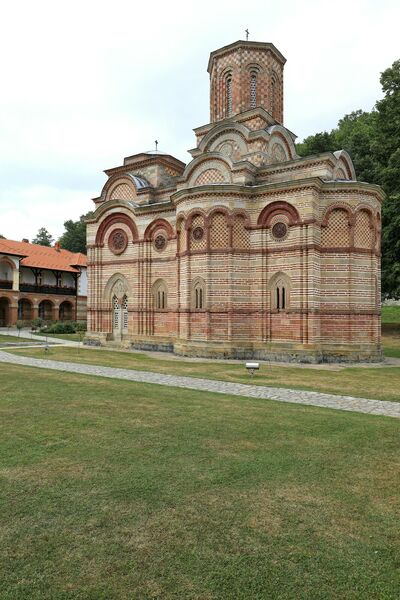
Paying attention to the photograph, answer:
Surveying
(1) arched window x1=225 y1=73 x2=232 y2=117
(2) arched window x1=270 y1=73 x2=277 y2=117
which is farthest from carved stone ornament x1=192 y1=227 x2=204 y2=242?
(2) arched window x1=270 y1=73 x2=277 y2=117

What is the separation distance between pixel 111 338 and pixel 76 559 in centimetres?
2060

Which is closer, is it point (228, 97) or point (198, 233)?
point (198, 233)

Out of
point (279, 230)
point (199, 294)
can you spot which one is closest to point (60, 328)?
point (199, 294)

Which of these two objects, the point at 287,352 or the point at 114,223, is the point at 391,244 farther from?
the point at 114,223

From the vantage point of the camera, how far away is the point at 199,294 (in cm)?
1856

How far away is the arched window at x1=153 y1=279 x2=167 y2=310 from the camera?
2158 centimetres

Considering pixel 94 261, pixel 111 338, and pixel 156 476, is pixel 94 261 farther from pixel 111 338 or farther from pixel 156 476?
pixel 156 476

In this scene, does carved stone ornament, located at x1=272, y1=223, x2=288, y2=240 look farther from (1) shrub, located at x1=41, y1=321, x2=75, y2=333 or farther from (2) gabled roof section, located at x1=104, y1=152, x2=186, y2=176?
(1) shrub, located at x1=41, y1=321, x2=75, y2=333

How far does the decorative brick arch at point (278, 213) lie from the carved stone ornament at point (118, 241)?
8.46 meters

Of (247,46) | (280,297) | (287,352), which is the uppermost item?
(247,46)

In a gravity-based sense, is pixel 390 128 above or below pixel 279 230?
above

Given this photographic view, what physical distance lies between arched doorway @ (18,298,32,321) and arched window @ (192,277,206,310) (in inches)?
1029

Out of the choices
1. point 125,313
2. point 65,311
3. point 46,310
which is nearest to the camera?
point 125,313

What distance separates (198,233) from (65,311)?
28.8 meters
